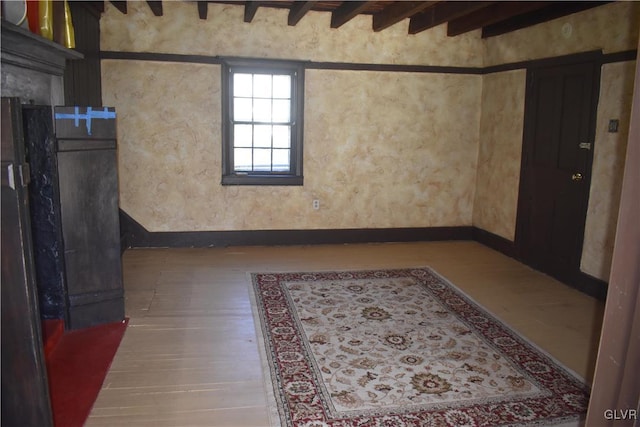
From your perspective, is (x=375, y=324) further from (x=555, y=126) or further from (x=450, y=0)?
(x=450, y=0)

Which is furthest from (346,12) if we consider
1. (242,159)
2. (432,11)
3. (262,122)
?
(242,159)

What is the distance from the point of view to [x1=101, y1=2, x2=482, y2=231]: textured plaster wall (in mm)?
5742

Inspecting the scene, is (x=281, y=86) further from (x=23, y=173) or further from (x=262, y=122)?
(x=23, y=173)

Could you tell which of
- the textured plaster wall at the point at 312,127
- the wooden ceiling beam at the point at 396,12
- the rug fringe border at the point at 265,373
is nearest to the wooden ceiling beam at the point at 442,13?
the wooden ceiling beam at the point at 396,12

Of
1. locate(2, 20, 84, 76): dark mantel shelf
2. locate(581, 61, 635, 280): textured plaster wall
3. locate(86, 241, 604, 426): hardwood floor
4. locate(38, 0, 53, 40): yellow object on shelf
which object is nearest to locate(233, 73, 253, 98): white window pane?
locate(86, 241, 604, 426): hardwood floor

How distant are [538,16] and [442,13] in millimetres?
999

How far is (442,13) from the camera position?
211 inches

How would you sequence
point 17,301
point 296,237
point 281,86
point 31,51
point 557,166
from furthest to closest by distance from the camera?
point 296,237, point 281,86, point 557,166, point 31,51, point 17,301

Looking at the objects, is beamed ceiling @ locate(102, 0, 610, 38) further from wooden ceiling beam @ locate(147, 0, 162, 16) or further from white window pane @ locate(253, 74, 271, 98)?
white window pane @ locate(253, 74, 271, 98)

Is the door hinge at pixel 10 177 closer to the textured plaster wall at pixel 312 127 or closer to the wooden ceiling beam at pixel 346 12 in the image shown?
the wooden ceiling beam at pixel 346 12

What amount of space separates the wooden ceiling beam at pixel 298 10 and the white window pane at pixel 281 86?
0.63 m

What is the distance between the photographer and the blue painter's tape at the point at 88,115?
137 inches

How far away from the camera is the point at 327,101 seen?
6168 millimetres

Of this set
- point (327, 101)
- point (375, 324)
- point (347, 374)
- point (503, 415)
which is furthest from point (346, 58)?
point (503, 415)
